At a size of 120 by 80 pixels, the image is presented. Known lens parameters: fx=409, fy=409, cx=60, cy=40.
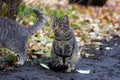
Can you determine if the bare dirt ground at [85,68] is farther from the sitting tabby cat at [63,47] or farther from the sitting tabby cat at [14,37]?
the sitting tabby cat at [14,37]

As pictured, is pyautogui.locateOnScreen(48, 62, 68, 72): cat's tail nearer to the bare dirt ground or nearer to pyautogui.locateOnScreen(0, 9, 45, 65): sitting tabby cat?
the bare dirt ground

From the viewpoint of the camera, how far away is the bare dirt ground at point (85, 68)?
6.37m

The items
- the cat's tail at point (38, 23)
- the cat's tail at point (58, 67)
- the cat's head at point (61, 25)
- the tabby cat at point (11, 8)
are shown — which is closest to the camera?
the cat's head at point (61, 25)

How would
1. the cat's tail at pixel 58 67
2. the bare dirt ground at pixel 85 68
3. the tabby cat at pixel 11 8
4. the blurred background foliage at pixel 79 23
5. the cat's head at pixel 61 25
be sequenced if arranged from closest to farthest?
the bare dirt ground at pixel 85 68 < the cat's head at pixel 61 25 < the cat's tail at pixel 58 67 < the tabby cat at pixel 11 8 < the blurred background foliage at pixel 79 23

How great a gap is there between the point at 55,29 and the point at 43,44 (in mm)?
2292

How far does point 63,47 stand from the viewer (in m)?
6.74

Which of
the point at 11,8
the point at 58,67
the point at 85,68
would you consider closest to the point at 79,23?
→ the point at 11,8

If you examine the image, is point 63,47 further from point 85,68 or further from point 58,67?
point 85,68

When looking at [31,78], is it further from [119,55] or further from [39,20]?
[119,55]

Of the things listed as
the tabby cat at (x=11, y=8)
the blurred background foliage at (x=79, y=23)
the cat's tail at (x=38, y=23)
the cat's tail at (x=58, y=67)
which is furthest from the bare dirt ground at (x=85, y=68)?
the tabby cat at (x=11, y=8)

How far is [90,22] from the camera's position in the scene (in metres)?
13.1

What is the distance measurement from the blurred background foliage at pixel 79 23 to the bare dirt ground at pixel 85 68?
853 millimetres

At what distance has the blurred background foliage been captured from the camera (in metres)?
8.91

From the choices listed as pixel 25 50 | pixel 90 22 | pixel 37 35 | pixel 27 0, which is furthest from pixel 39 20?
pixel 90 22
